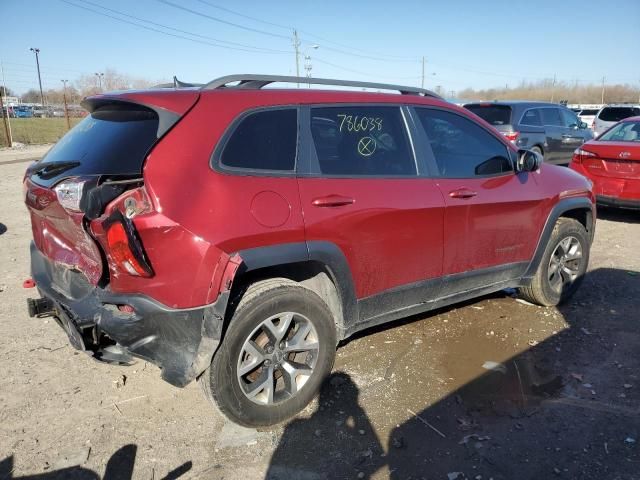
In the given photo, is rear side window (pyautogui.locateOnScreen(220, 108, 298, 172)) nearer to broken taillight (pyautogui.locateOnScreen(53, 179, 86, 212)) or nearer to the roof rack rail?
the roof rack rail

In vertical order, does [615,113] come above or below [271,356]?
above

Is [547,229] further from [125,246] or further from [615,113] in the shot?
[615,113]

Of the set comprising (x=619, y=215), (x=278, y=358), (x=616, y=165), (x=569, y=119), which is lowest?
(x=619, y=215)

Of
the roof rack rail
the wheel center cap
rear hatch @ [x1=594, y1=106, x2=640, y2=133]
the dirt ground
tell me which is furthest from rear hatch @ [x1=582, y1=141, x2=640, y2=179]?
rear hatch @ [x1=594, y1=106, x2=640, y2=133]

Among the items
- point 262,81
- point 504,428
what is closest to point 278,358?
point 504,428

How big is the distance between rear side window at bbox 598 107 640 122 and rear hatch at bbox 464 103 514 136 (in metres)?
7.52

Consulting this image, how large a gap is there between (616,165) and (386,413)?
6435 millimetres

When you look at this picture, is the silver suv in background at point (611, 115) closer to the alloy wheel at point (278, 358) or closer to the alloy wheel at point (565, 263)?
the alloy wheel at point (565, 263)

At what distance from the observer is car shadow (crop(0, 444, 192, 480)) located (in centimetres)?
249

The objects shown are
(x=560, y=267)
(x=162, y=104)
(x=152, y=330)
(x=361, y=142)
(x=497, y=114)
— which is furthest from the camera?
(x=497, y=114)

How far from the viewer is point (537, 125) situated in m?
11.6

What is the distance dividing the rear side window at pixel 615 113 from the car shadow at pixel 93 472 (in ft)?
59.8

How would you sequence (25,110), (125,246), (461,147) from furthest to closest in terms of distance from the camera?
1. (25,110)
2. (461,147)
3. (125,246)

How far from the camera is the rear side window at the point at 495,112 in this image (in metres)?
11.4
